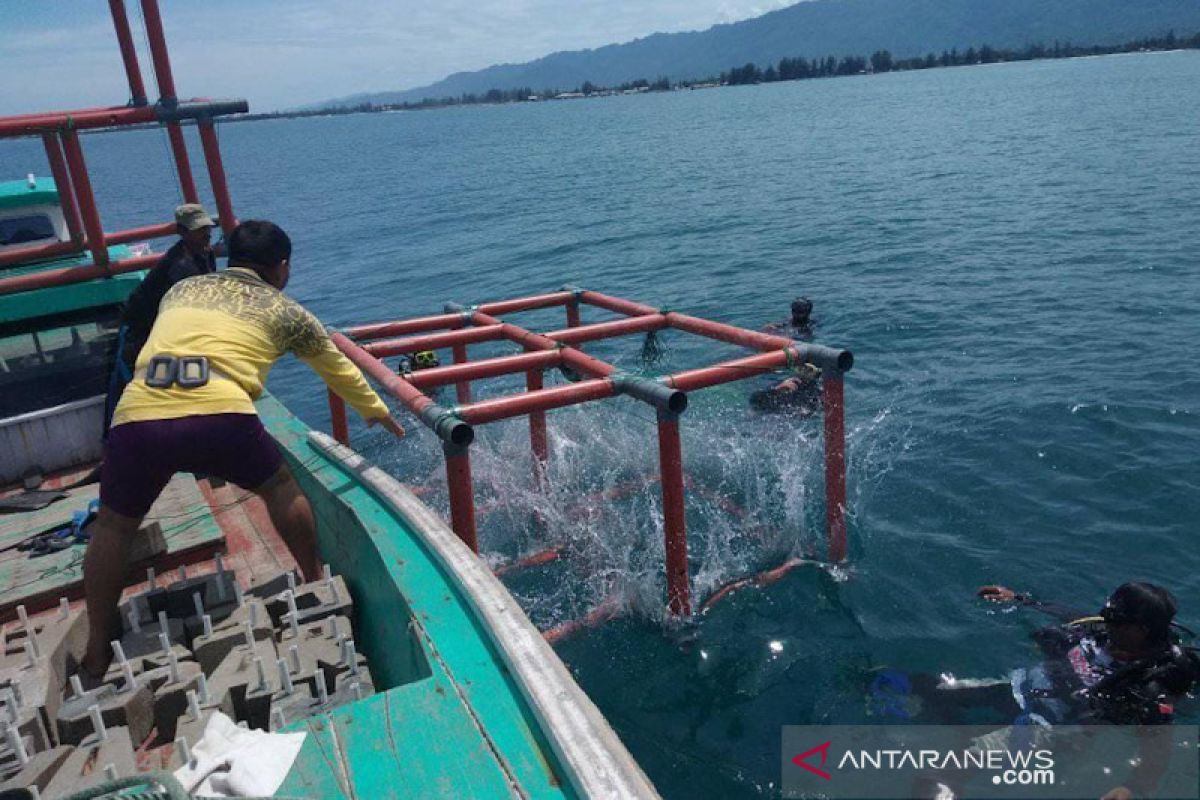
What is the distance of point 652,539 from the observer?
8648 mm

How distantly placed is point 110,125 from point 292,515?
13.9 ft

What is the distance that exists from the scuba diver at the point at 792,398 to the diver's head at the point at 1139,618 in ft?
20.6

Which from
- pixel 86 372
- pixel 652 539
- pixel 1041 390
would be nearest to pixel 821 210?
pixel 1041 390

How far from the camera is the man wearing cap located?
634cm

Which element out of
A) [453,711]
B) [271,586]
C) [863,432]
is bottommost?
[863,432]

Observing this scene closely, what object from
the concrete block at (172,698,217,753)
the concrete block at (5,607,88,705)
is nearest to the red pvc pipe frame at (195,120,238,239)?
the concrete block at (5,607,88,705)

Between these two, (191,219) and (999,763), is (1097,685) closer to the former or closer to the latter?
(999,763)

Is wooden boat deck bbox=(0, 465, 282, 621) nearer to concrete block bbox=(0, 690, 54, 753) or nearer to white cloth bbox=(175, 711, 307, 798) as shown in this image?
concrete block bbox=(0, 690, 54, 753)

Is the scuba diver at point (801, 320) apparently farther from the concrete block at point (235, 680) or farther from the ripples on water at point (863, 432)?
the concrete block at point (235, 680)

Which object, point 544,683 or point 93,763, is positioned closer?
point 544,683

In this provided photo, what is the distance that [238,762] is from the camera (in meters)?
3.05

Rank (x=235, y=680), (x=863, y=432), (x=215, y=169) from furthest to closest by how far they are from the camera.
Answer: (x=863, y=432) < (x=215, y=169) < (x=235, y=680)

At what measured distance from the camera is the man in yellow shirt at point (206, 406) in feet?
13.7

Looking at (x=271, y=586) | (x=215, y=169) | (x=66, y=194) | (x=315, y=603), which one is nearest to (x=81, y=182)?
(x=215, y=169)
